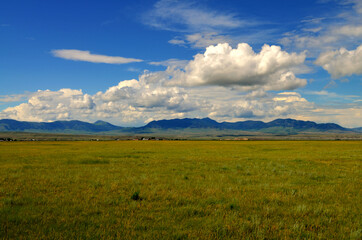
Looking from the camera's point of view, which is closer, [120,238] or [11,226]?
[120,238]

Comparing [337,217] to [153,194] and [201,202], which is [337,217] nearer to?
[201,202]

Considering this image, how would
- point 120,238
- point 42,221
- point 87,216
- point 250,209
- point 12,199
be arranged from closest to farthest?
point 120,238 → point 42,221 → point 87,216 → point 250,209 → point 12,199

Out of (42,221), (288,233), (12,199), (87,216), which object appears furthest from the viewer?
(12,199)

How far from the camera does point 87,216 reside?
33.2 feet

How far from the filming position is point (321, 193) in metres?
14.6

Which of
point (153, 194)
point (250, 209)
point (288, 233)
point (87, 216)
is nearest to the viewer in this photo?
point (288, 233)

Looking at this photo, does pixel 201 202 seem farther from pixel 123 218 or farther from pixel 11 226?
pixel 11 226

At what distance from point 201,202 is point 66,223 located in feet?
19.4

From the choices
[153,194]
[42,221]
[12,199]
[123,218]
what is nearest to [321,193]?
[153,194]

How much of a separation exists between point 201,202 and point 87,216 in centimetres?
512

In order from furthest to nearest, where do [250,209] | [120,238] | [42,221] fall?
1. [250,209]
2. [42,221]
3. [120,238]

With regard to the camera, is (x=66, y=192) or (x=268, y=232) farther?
(x=66, y=192)

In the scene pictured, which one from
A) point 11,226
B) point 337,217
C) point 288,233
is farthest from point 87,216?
point 337,217

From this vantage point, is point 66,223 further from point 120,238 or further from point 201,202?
point 201,202
